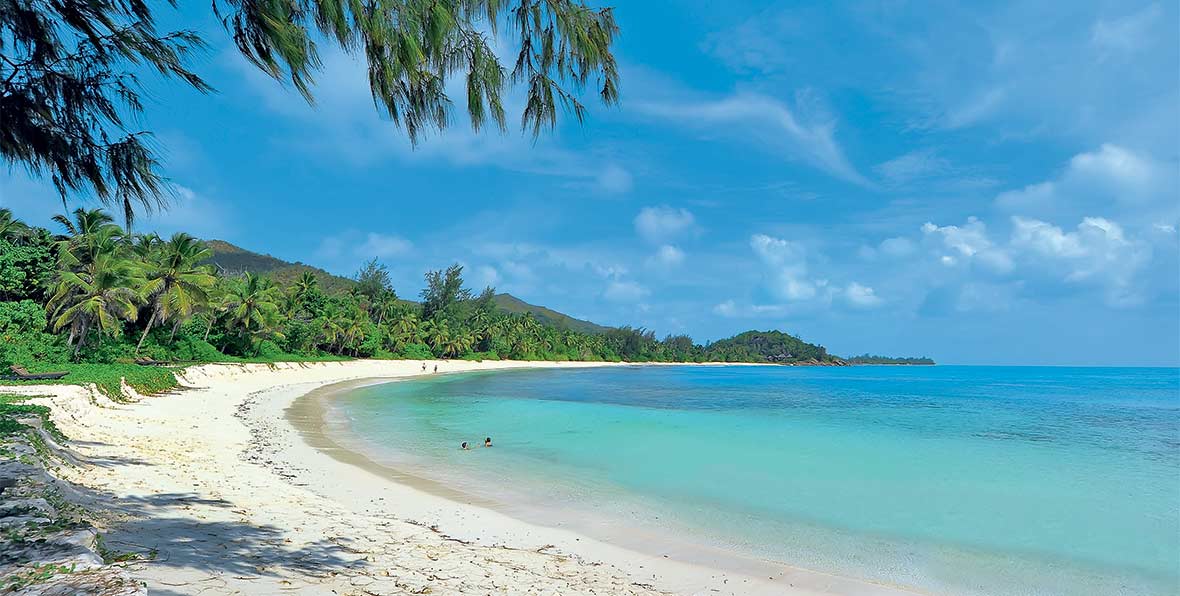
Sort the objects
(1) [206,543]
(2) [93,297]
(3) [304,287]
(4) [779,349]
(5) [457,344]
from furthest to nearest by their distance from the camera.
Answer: (4) [779,349], (5) [457,344], (3) [304,287], (2) [93,297], (1) [206,543]

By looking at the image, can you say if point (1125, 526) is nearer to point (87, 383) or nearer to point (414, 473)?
point (414, 473)

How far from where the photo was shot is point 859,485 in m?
10.8

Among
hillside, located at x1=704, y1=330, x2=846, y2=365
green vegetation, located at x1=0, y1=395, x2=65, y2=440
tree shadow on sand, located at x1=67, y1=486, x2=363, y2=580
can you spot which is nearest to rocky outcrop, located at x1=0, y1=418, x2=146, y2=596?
tree shadow on sand, located at x1=67, y1=486, x2=363, y2=580

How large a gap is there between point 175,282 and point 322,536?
2647 centimetres

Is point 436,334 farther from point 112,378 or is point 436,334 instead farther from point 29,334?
point 112,378

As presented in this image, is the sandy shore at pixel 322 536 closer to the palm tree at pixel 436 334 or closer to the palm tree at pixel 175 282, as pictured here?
the palm tree at pixel 175 282

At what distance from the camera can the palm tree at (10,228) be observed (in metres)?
22.8

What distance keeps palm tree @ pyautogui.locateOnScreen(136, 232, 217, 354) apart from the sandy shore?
57.3ft

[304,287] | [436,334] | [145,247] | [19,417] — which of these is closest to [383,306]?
[436,334]

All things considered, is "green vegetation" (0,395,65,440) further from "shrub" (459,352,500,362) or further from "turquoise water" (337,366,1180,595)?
"shrub" (459,352,500,362)

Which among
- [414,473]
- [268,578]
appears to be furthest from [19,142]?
[414,473]

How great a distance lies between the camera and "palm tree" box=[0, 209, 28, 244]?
2278 centimetres

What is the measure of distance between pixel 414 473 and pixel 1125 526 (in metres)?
11.0

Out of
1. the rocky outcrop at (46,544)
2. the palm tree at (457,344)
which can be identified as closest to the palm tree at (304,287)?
the palm tree at (457,344)
